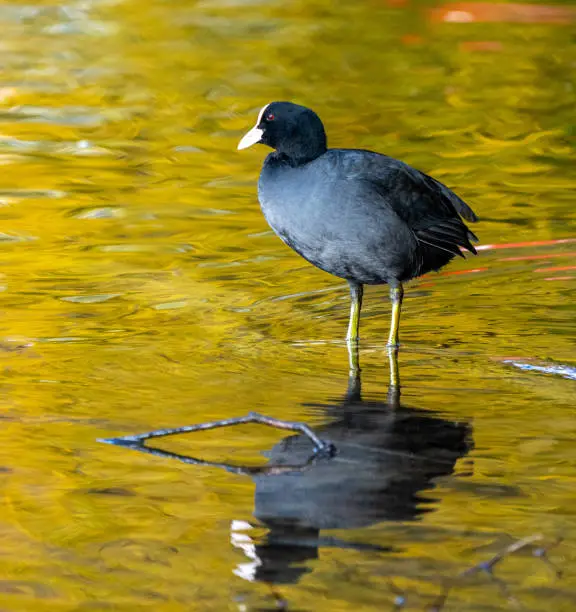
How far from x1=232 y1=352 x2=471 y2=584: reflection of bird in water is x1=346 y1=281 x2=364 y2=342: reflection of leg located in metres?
1.01

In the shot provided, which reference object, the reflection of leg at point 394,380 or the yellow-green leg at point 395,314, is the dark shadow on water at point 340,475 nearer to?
the reflection of leg at point 394,380

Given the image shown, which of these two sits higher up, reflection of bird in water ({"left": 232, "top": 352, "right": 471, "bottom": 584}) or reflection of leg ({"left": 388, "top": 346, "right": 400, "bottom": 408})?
reflection of bird in water ({"left": 232, "top": 352, "right": 471, "bottom": 584})

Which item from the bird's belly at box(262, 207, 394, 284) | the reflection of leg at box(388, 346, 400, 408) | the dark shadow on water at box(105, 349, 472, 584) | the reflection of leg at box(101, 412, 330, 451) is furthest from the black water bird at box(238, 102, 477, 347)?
the reflection of leg at box(101, 412, 330, 451)

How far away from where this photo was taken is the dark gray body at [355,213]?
702 centimetres

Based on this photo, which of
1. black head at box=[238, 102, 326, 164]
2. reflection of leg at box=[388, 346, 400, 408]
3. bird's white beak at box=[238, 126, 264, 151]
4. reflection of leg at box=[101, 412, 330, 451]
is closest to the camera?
reflection of leg at box=[101, 412, 330, 451]

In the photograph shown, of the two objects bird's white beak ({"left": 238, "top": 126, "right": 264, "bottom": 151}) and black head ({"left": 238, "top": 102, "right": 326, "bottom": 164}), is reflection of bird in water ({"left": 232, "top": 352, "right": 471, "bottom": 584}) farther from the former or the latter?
bird's white beak ({"left": 238, "top": 126, "right": 264, "bottom": 151})

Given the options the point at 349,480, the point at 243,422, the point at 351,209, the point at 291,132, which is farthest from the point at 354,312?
the point at 349,480

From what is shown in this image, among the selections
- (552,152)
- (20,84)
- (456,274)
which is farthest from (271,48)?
(456,274)

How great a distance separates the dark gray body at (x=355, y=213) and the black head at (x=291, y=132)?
0.05 metres

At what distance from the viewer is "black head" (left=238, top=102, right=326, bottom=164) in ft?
23.9

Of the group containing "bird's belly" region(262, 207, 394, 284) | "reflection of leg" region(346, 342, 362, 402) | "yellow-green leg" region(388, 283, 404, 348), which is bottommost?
"reflection of leg" region(346, 342, 362, 402)

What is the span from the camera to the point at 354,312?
7.59 meters

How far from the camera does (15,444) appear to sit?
19.6ft

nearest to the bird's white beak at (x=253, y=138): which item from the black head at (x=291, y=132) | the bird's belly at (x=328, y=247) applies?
the black head at (x=291, y=132)
